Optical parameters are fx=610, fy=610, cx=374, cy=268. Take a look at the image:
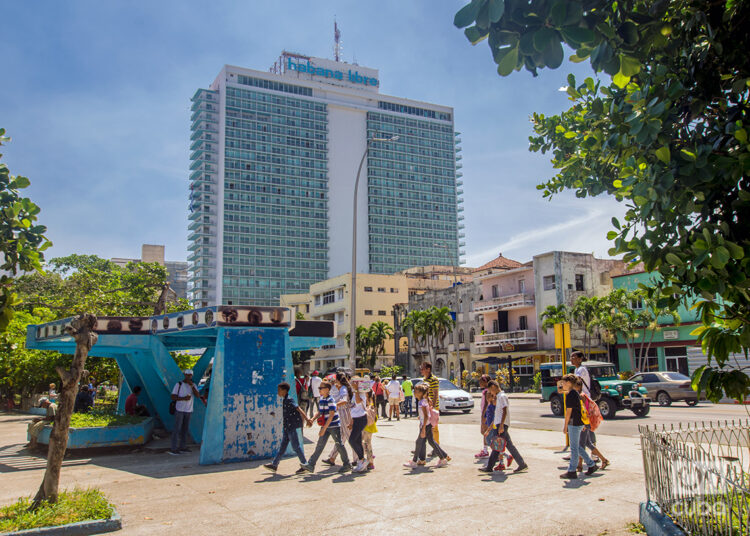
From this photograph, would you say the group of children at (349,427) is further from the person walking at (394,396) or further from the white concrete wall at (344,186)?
the white concrete wall at (344,186)

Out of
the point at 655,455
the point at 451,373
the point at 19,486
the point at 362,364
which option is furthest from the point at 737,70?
the point at 362,364

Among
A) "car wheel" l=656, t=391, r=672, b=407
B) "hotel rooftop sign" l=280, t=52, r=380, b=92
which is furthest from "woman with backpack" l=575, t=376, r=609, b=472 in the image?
"hotel rooftop sign" l=280, t=52, r=380, b=92

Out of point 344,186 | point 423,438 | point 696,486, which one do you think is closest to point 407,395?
point 423,438

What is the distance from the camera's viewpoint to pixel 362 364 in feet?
225

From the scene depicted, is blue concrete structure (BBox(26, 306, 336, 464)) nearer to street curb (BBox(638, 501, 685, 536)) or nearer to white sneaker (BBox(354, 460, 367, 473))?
white sneaker (BBox(354, 460, 367, 473))

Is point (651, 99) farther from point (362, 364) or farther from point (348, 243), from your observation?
point (348, 243)

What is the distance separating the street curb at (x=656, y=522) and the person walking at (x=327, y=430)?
213 inches

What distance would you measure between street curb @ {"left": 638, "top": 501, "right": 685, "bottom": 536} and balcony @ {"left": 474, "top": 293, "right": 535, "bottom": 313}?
4426cm

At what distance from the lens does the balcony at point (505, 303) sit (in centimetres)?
4984

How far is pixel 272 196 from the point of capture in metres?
119

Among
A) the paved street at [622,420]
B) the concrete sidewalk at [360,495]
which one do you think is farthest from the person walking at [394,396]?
the concrete sidewalk at [360,495]

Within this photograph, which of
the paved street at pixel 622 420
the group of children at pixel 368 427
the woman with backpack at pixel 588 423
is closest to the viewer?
the woman with backpack at pixel 588 423

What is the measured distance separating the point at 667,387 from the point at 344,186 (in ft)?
344

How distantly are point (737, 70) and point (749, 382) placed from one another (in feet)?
7.31
